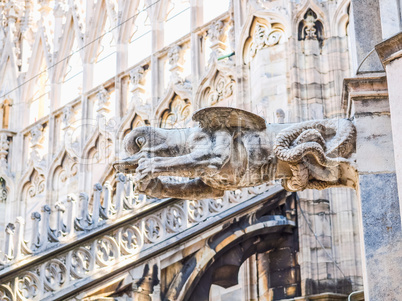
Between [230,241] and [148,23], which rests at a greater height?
[148,23]

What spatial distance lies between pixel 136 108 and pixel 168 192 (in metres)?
8.74

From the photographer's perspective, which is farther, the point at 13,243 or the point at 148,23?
the point at 148,23

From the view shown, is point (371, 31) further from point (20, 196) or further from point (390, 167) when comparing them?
point (20, 196)

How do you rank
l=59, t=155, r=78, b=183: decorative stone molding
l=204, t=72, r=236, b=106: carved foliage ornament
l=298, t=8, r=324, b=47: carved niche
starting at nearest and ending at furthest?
l=298, t=8, r=324, b=47: carved niche
l=204, t=72, r=236, b=106: carved foliage ornament
l=59, t=155, r=78, b=183: decorative stone molding

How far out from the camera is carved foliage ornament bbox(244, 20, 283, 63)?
10930 millimetres

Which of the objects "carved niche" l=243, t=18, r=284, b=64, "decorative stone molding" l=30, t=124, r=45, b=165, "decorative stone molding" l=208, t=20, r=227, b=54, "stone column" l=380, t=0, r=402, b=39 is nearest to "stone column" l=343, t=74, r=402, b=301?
"stone column" l=380, t=0, r=402, b=39

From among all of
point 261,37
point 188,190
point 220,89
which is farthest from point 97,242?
point 188,190

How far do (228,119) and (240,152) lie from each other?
0.18 m

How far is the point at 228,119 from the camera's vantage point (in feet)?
15.9

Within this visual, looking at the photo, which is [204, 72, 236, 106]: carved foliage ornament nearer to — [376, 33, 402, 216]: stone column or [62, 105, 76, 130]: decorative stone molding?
[62, 105, 76, 130]: decorative stone molding

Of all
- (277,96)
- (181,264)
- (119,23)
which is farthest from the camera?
(119,23)

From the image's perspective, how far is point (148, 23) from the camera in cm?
1448

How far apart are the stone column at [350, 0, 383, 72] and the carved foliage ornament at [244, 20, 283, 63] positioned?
5869 mm

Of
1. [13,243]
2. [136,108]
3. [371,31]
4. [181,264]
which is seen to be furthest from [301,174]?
[136,108]
